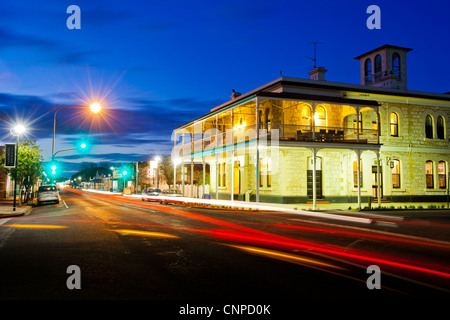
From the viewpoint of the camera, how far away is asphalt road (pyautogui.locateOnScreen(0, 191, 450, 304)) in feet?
17.1

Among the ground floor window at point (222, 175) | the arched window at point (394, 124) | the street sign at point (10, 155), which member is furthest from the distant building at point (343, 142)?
the street sign at point (10, 155)

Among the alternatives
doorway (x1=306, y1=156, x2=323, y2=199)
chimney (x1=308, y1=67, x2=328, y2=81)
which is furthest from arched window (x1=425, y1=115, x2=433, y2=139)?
doorway (x1=306, y1=156, x2=323, y2=199)

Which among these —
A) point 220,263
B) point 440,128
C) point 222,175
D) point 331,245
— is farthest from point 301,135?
point 220,263

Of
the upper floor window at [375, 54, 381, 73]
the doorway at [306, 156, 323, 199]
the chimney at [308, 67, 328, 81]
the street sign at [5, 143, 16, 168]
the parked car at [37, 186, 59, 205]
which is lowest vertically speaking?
the parked car at [37, 186, 59, 205]

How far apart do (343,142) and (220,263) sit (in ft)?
57.6

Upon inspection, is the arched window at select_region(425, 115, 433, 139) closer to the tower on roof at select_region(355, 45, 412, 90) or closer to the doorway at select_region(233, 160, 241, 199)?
the tower on roof at select_region(355, 45, 412, 90)

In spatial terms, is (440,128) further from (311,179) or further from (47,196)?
(47,196)

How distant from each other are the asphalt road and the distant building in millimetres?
12263

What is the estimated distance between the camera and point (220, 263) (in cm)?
702

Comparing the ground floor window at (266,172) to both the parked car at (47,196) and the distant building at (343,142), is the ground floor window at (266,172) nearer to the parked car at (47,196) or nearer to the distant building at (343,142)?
the distant building at (343,142)

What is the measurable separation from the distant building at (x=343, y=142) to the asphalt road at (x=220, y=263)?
12263 millimetres

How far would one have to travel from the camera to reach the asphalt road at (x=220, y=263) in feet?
17.1

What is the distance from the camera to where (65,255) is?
7.84 meters
